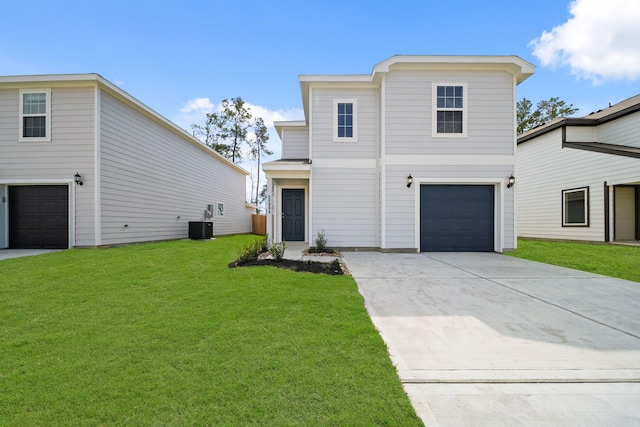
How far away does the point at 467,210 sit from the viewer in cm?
862

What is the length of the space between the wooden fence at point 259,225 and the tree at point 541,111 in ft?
73.2

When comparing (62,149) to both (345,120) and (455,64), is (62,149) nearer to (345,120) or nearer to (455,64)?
(345,120)

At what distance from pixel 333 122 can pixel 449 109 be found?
11.5 ft

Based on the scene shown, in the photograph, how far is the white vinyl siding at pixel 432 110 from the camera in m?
8.43

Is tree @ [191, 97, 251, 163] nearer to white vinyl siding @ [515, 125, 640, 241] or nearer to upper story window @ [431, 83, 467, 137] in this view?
upper story window @ [431, 83, 467, 137]

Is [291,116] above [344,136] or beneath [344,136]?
above

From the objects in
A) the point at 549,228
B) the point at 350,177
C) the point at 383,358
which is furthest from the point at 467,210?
the point at 383,358

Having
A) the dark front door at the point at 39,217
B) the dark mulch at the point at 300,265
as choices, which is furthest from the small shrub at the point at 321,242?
the dark front door at the point at 39,217

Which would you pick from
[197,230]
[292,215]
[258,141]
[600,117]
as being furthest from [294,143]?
[258,141]

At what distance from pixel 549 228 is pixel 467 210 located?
22.2 feet

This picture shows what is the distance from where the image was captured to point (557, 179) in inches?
470

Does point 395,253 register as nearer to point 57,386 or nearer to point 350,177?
point 350,177

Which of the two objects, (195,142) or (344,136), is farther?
(195,142)

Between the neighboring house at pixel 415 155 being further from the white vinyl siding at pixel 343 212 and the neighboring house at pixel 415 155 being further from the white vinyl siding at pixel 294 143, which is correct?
the white vinyl siding at pixel 294 143
